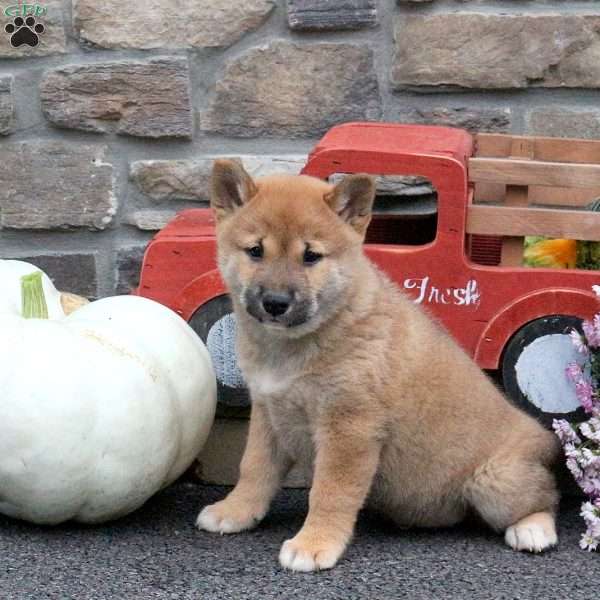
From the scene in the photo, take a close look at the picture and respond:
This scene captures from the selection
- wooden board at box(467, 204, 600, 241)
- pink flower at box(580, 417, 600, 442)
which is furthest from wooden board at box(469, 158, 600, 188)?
pink flower at box(580, 417, 600, 442)

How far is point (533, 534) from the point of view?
3.46 m

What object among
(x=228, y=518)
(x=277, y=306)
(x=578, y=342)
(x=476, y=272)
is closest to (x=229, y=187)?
(x=277, y=306)

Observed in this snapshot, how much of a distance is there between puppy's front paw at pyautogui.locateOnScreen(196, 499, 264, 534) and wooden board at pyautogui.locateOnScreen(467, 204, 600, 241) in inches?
45.8

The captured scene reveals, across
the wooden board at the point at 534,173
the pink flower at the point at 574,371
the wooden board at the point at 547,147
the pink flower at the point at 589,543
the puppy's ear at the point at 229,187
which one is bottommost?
the pink flower at the point at 589,543

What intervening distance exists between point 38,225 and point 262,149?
0.98 m

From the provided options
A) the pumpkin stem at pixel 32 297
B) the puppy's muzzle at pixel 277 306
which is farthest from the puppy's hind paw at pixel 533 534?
the pumpkin stem at pixel 32 297

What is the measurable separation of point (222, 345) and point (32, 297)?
0.71m

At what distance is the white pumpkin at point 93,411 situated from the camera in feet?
10.9

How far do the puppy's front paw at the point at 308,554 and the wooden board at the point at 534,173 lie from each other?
1374 mm

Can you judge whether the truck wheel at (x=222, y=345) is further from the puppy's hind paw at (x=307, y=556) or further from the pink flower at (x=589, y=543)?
the pink flower at (x=589, y=543)

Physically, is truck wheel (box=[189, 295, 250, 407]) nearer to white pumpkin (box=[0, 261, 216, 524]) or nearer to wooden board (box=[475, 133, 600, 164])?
white pumpkin (box=[0, 261, 216, 524])

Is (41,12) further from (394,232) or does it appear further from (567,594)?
(567,594)

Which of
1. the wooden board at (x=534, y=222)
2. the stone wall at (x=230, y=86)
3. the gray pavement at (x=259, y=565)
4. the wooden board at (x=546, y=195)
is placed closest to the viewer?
the gray pavement at (x=259, y=565)

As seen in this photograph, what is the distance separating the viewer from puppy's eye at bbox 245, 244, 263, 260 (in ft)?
11.0
